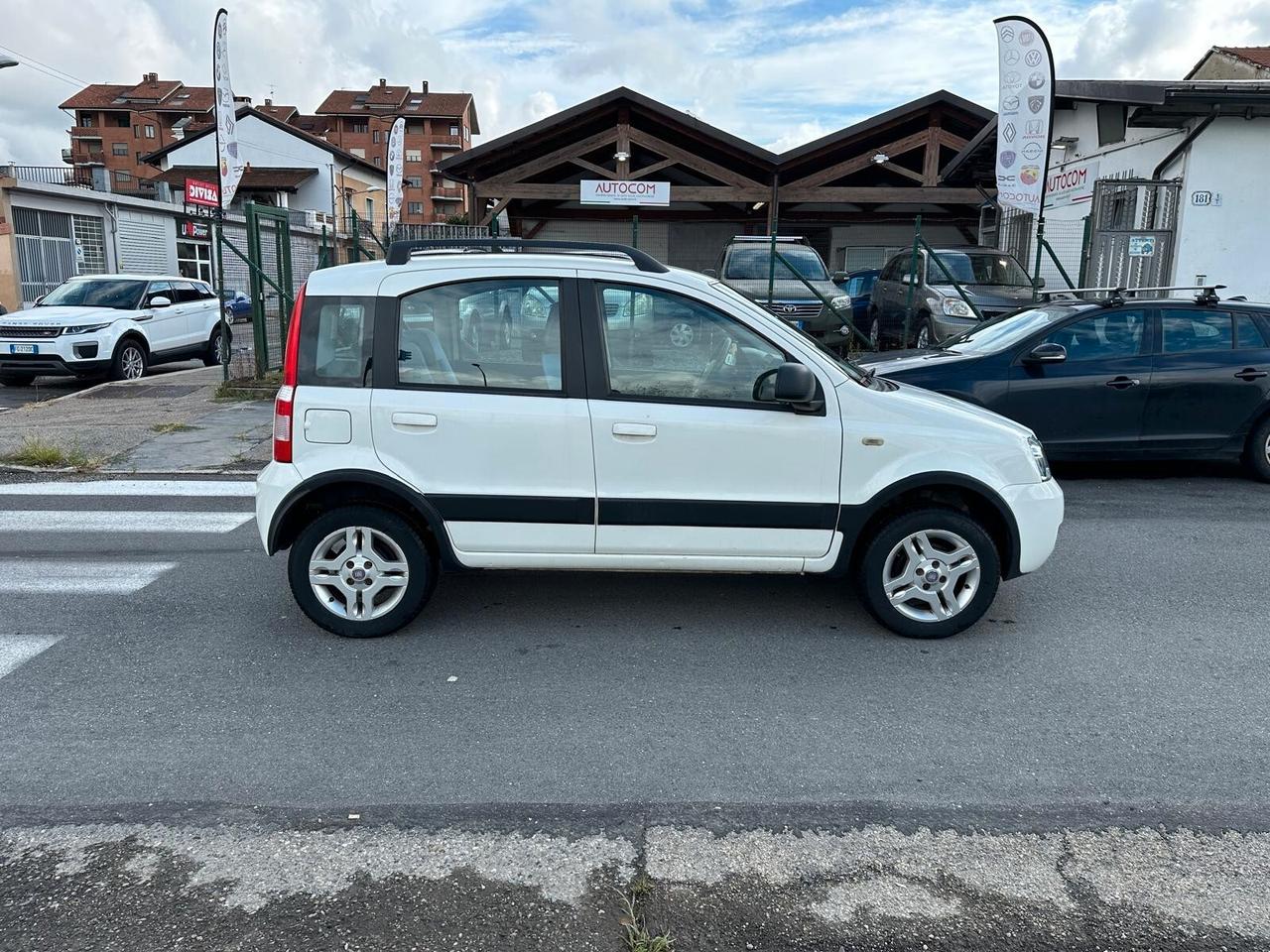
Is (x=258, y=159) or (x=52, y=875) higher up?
(x=258, y=159)

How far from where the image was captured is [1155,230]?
15.0 meters

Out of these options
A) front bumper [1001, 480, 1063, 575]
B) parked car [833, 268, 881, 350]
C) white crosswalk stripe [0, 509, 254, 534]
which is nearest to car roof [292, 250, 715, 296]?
front bumper [1001, 480, 1063, 575]

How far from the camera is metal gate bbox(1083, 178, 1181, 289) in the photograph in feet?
48.7

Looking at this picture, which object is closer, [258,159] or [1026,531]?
[1026,531]

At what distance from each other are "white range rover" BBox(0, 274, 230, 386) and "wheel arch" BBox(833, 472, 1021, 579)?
42.5 feet

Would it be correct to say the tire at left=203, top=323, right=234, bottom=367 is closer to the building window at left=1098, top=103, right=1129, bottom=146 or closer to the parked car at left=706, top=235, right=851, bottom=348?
the parked car at left=706, top=235, right=851, bottom=348

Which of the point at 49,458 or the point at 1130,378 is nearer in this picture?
the point at 1130,378

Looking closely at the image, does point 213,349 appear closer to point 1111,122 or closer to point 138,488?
point 138,488

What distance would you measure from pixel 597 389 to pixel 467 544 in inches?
38.3

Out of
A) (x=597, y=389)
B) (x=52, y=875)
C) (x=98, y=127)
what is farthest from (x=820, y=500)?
(x=98, y=127)

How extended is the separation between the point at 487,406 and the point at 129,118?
97754 millimetres

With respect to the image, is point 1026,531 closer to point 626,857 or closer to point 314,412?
point 626,857

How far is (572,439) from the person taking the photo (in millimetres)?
4539

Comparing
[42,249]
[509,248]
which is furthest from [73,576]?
[42,249]
